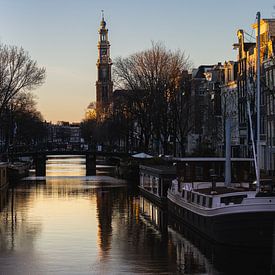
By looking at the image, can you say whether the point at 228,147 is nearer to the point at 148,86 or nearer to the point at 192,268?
the point at 192,268

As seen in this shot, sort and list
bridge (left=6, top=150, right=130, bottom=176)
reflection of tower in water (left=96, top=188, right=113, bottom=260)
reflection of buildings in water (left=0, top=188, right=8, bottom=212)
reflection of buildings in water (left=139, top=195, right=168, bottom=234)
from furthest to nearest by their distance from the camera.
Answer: bridge (left=6, top=150, right=130, bottom=176) → reflection of buildings in water (left=0, top=188, right=8, bottom=212) → reflection of buildings in water (left=139, top=195, right=168, bottom=234) → reflection of tower in water (left=96, top=188, right=113, bottom=260)

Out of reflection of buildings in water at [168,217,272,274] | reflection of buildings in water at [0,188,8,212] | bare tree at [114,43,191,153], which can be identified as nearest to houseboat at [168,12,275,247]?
reflection of buildings in water at [168,217,272,274]

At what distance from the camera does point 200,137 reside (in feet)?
332

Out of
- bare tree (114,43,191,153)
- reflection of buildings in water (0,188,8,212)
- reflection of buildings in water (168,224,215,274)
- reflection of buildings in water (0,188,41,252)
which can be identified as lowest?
reflection of buildings in water (168,224,215,274)

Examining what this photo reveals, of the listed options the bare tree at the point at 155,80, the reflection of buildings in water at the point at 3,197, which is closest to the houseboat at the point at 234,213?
the reflection of buildings in water at the point at 3,197

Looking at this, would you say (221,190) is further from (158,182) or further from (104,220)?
(158,182)

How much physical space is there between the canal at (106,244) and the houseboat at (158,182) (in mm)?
895

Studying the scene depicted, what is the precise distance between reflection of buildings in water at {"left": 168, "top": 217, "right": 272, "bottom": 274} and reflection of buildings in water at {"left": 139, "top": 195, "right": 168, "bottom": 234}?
6.41m

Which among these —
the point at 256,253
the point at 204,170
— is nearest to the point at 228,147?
the point at 204,170

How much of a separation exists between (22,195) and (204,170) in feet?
91.5

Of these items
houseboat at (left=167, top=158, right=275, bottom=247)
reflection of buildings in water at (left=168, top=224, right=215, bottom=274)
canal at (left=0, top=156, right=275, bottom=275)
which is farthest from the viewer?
houseboat at (left=167, top=158, right=275, bottom=247)

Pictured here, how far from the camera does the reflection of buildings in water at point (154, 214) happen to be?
1655 inches

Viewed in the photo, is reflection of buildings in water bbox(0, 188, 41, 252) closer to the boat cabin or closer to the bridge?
the boat cabin

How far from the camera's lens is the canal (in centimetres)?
2831
